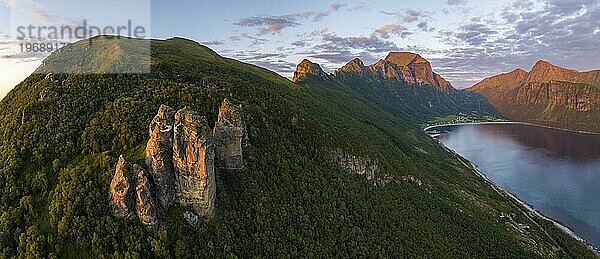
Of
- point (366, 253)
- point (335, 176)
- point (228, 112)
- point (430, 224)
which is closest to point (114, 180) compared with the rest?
point (228, 112)

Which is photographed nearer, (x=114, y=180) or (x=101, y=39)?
(x=114, y=180)

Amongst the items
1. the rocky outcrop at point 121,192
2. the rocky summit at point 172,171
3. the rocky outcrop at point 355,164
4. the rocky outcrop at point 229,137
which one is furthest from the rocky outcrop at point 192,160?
the rocky outcrop at point 355,164

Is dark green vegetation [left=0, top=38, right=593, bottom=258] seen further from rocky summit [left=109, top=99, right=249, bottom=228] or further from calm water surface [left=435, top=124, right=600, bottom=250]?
calm water surface [left=435, top=124, right=600, bottom=250]

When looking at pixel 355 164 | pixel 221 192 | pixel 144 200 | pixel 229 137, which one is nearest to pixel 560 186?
pixel 355 164

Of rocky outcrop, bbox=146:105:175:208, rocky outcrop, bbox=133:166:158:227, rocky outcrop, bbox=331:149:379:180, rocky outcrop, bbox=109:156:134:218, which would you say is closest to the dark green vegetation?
rocky outcrop, bbox=133:166:158:227

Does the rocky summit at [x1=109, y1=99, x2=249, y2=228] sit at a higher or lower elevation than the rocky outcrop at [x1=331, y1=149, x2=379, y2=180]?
higher

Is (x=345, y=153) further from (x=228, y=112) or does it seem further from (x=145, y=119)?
(x=145, y=119)

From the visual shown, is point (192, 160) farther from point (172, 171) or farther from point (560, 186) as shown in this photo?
point (560, 186)
